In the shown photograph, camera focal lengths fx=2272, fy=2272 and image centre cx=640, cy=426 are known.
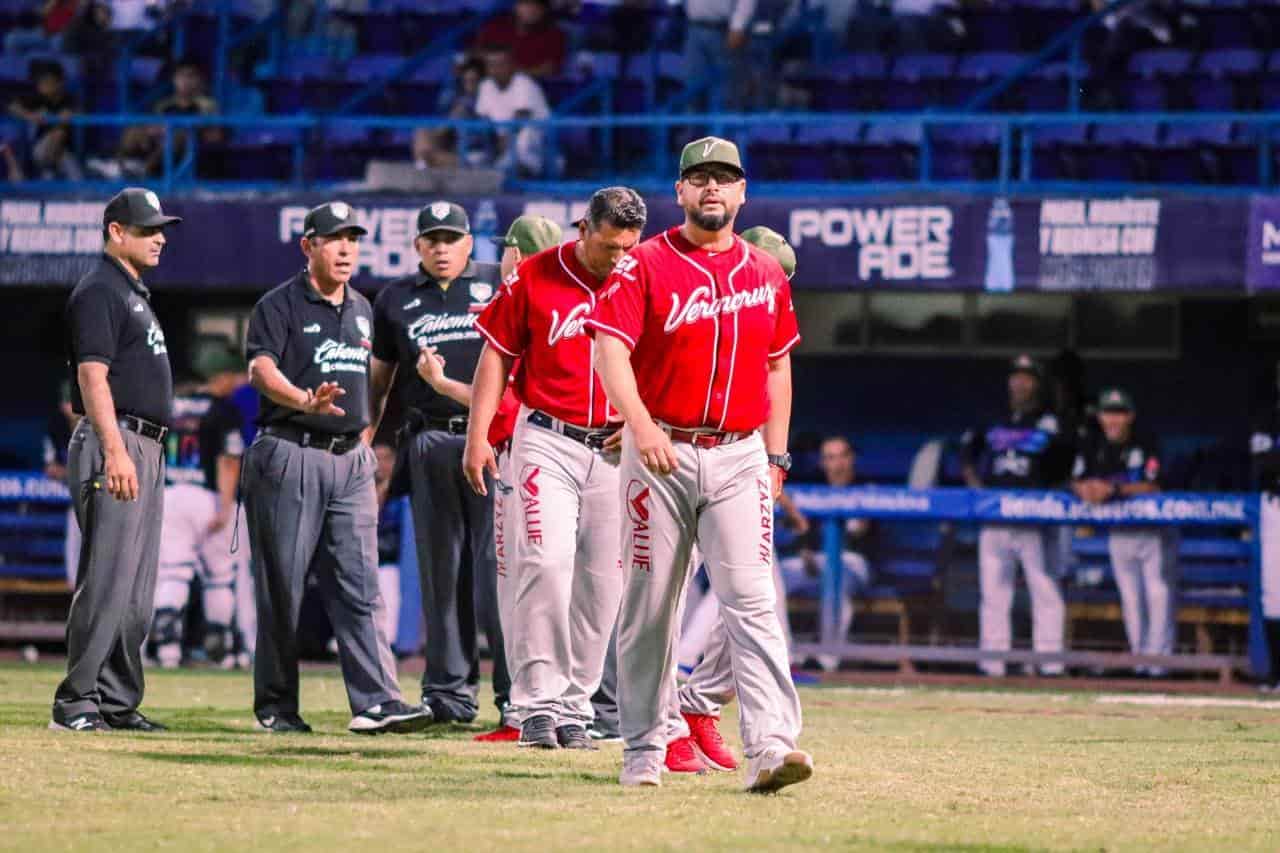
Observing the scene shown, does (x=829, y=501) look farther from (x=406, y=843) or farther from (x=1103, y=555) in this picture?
(x=406, y=843)

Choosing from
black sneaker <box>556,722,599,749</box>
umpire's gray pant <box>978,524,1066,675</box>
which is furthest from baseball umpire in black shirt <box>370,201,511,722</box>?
umpire's gray pant <box>978,524,1066,675</box>

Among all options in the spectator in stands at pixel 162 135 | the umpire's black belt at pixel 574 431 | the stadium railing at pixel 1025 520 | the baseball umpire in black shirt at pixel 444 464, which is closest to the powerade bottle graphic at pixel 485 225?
the stadium railing at pixel 1025 520

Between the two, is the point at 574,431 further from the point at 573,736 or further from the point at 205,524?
the point at 205,524

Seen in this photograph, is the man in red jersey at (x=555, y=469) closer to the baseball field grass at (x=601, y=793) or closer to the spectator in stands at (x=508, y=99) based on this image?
the baseball field grass at (x=601, y=793)

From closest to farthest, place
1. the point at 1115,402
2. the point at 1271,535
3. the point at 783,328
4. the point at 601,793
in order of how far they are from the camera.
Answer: the point at 601,793 → the point at 783,328 → the point at 1271,535 → the point at 1115,402

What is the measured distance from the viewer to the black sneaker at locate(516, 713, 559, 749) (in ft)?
27.1

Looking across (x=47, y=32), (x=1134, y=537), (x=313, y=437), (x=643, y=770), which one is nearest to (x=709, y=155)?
(x=643, y=770)

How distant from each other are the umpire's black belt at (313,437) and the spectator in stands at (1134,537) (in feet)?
19.9

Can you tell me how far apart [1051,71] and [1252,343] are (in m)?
2.48

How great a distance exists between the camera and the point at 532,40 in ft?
59.1

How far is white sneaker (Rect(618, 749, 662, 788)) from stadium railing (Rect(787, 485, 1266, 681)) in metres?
6.73

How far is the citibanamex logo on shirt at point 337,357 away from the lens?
8.98 metres

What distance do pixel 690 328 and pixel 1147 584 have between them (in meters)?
7.25

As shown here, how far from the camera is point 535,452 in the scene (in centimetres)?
825
